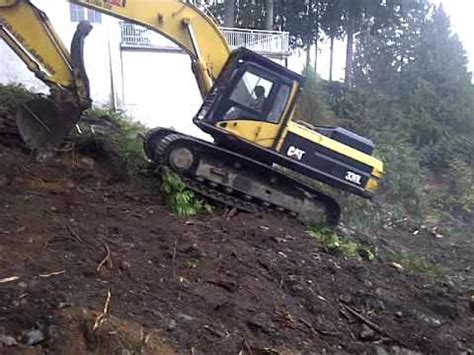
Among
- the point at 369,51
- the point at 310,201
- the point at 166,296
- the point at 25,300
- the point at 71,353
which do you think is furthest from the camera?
the point at 369,51

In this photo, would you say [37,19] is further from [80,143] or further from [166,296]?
[166,296]

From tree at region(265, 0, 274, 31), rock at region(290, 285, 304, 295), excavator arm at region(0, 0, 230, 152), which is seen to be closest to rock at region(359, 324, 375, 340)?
rock at region(290, 285, 304, 295)

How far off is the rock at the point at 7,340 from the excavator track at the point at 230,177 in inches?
168

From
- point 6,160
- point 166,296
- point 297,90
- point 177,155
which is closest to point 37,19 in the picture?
point 6,160

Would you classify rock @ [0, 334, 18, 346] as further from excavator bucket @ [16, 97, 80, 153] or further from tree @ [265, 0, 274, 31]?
tree @ [265, 0, 274, 31]

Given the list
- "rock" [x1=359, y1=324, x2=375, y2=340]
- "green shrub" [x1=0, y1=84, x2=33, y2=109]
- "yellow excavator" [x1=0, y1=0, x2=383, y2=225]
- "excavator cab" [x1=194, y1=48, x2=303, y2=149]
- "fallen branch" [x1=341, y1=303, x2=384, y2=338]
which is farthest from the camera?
"green shrub" [x1=0, y1=84, x2=33, y2=109]

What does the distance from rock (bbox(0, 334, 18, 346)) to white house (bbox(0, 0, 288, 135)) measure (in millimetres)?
13176

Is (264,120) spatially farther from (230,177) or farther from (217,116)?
(230,177)

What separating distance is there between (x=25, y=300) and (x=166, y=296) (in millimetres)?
1095

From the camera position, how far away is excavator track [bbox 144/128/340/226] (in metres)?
8.20

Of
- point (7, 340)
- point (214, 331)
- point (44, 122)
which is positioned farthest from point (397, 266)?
point (7, 340)

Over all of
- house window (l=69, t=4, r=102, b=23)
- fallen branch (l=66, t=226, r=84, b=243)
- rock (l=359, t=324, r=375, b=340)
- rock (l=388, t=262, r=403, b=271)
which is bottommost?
rock (l=388, t=262, r=403, b=271)

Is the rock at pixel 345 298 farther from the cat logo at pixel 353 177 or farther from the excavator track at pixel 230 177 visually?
the cat logo at pixel 353 177

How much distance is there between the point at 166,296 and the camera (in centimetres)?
519
